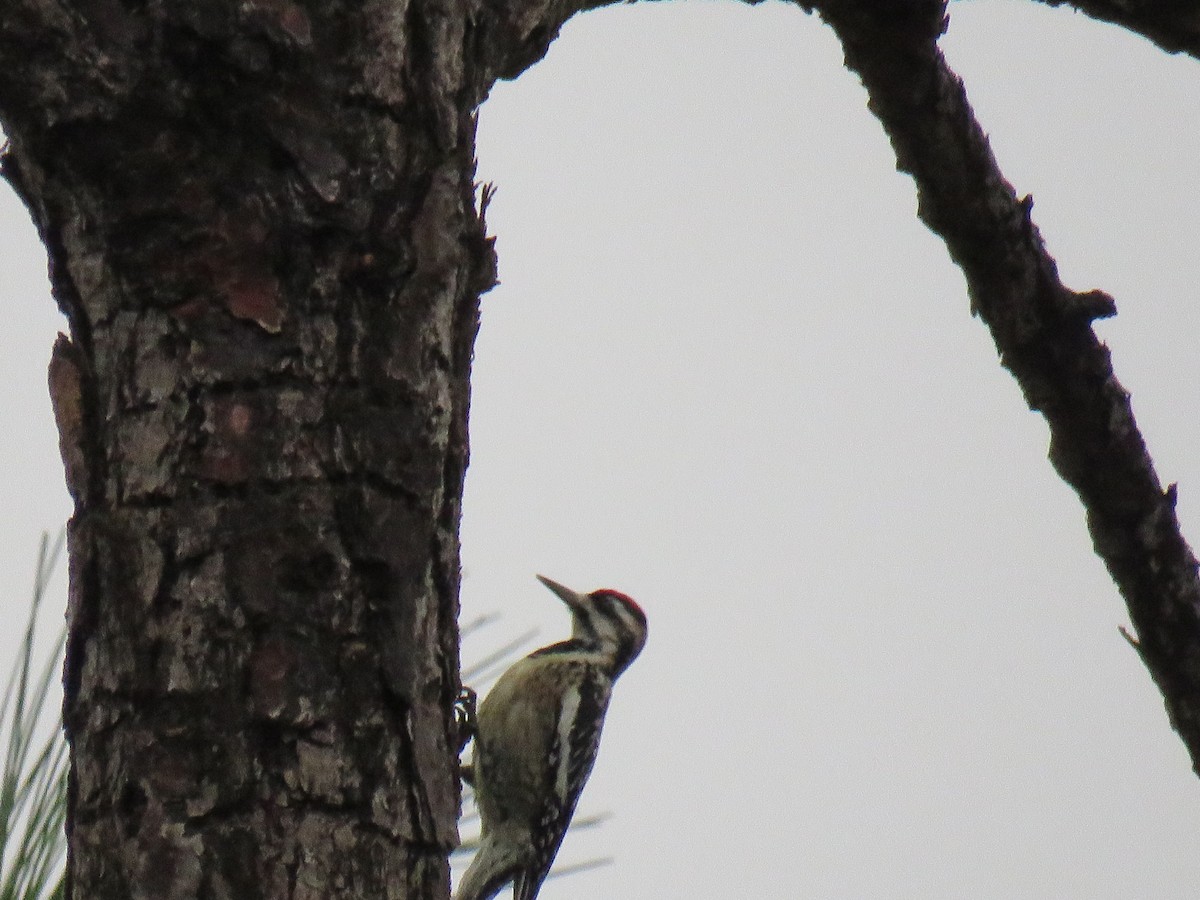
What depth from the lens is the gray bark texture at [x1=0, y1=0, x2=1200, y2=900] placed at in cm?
162

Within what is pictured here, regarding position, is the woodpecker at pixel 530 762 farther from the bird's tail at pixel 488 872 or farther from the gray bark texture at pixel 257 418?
the gray bark texture at pixel 257 418

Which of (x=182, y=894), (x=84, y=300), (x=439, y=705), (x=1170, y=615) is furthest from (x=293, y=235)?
(x=1170, y=615)

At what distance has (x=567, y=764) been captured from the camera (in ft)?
17.7

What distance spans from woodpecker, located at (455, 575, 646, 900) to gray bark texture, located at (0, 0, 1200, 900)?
11.5 ft

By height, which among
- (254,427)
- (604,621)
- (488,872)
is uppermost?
(604,621)

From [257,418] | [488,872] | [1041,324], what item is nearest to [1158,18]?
[1041,324]

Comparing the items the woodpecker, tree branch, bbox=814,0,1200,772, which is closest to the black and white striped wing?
the woodpecker

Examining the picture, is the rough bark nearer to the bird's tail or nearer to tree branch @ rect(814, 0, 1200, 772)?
tree branch @ rect(814, 0, 1200, 772)

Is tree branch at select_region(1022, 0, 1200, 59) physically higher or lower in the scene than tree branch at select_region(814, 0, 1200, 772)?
higher

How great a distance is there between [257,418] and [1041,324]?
59.1 inches

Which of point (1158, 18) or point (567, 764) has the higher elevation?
point (1158, 18)

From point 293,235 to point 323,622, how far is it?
0.44 metres

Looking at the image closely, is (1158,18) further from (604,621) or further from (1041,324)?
(604,621)

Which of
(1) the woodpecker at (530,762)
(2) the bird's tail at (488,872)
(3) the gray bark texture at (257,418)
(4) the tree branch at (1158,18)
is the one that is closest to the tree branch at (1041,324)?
(4) the tree branch at (1158,18)
